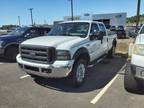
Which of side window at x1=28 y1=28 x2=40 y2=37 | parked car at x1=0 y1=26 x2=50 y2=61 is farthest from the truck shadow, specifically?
side window at x1=28 y1=28 x2=40 y2=37

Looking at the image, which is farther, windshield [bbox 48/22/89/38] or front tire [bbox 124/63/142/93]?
windshield [bbox 48/22/89/38]

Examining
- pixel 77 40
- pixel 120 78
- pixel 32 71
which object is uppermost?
pixel 77 40

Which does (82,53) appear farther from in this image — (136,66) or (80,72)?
(136,66)

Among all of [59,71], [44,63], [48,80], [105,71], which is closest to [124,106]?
[59,71]

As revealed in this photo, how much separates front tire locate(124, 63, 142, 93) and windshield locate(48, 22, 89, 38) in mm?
1808

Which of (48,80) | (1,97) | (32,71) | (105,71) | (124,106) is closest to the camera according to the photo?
(124,106)

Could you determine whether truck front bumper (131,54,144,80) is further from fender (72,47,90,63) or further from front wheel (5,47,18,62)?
front wheel (5,47,18,62)

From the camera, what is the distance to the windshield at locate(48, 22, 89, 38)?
6.27m

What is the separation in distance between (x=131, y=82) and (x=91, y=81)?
153 cm

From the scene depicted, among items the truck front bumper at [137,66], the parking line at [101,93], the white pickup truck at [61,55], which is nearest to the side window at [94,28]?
the white pickup truck at [61,55]

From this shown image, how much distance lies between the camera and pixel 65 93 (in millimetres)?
5152

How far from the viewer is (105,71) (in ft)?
24.3

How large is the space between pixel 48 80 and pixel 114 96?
2.16 metres

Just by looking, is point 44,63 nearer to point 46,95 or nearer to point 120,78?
point 46,95
